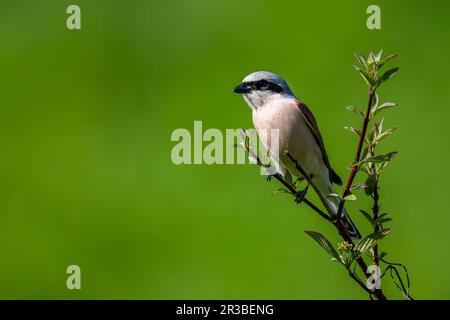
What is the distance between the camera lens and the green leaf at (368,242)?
1.70 metres

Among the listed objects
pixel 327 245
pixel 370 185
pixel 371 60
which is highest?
pixel 371 60

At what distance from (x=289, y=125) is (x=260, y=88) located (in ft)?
0.92

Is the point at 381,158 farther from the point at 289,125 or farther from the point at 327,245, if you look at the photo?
the point at 289,125

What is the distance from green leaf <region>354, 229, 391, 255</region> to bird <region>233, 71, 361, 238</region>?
64.4 inches

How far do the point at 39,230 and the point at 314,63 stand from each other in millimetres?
3280

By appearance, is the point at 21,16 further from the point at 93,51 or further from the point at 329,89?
the point at 329,89

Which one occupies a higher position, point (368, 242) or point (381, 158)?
point (381, 158)

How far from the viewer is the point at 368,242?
1711mm

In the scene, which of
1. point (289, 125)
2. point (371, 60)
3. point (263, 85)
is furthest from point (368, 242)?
point (263, 85)

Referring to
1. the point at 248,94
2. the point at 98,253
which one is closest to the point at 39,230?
the point at 98,253

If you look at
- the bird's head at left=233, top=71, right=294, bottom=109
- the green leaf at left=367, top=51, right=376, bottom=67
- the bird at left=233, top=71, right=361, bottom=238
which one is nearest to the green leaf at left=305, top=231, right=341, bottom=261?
the green leaf at left=367, top=51, right=376, bottom=67

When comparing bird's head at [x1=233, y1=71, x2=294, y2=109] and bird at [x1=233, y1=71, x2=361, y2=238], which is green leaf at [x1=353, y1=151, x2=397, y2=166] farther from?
bird's head at [x1=233, y1=71, x2=294, y2=109]

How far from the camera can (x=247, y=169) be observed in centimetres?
624

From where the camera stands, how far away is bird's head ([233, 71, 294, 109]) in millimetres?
3639
